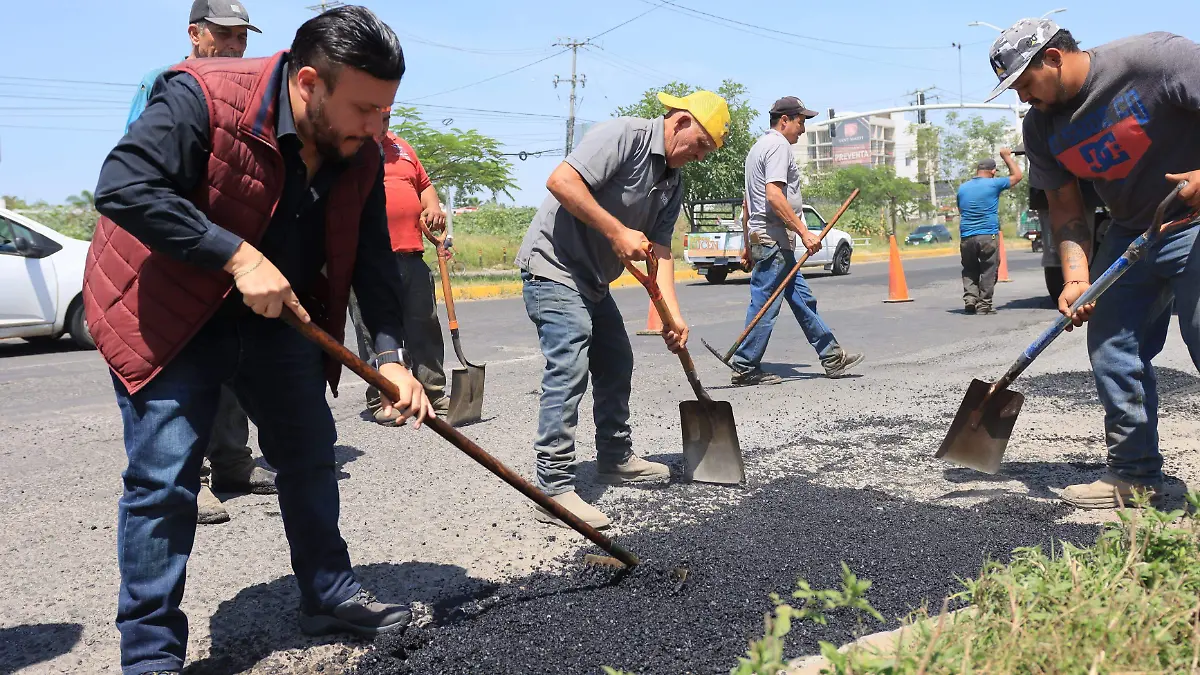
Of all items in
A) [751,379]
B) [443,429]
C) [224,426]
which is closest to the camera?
[443,429]

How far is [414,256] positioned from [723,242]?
14.7m

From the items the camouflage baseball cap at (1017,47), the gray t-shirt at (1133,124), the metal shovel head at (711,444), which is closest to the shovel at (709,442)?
the metal shovel head at (711,444)

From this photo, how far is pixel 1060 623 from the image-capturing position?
2029mm

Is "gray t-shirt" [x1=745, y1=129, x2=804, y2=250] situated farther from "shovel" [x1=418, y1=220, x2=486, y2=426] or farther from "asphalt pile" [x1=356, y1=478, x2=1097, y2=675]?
"asphalt pile" [x1=356, y1=478, x2=1097, y2=675]

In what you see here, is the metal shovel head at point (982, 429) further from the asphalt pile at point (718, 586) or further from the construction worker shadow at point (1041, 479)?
the asphalt pile at point (718, 586)

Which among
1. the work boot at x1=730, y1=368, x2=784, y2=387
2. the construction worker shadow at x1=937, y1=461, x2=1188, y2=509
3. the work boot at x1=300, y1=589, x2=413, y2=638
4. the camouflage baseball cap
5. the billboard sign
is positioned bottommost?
the construction worker shadow at x1=937, y1=461, x2=1188, y2=509

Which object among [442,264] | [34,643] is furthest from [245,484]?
[442,264]

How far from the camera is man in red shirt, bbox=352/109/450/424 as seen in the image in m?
5.92

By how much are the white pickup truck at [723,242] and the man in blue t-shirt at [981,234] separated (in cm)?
664

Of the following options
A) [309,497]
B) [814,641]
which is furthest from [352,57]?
[814,641]

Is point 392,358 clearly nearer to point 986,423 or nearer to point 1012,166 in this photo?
point 986,423

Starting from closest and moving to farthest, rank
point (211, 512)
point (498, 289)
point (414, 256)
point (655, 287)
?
point (211, 512)
point (655, 287)
point (414, 256)
point (498, 289)

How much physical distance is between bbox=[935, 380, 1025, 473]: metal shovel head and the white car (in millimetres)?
9113

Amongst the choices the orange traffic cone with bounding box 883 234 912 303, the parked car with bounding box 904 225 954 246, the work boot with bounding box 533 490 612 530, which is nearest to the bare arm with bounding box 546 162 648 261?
the work boot with bounding box 533 490 612 530
